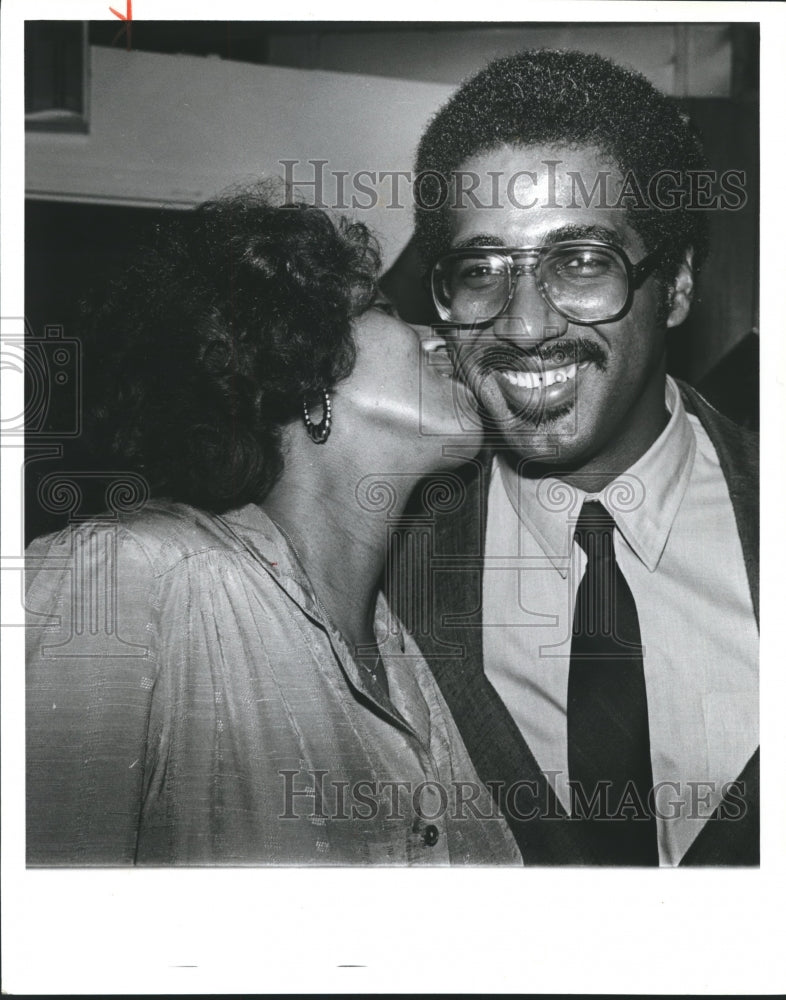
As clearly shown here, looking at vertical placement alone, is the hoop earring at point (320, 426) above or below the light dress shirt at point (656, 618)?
above

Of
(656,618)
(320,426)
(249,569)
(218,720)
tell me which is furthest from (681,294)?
(218,720)

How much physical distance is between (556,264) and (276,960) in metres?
1.95

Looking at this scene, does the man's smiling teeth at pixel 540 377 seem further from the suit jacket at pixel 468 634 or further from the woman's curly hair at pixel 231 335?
the woman's curly hair at pixel 231 335

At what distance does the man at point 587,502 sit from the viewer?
9.34 ft

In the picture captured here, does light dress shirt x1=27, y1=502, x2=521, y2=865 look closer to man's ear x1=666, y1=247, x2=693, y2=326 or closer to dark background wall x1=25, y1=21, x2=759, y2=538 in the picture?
dark background wall x1=25, y1=21, x2=759, y2=538

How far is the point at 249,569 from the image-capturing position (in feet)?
9.25

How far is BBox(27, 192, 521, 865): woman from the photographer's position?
283 cm

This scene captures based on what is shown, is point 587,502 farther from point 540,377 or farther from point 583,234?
point 583,234

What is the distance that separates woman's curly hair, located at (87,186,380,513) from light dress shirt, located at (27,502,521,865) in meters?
0.14

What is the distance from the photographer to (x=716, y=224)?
2916mm

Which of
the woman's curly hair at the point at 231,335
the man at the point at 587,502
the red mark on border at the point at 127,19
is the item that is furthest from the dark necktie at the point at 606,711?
the red mark on border at the point at 127,19

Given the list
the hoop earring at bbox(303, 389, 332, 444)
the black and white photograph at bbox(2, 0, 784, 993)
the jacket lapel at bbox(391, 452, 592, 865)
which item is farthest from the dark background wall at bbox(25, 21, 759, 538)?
the jacket lapel at bbox(391, 452, 592, 865)

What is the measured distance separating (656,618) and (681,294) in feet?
2.78

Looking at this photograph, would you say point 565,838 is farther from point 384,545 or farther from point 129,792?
point 129,792
